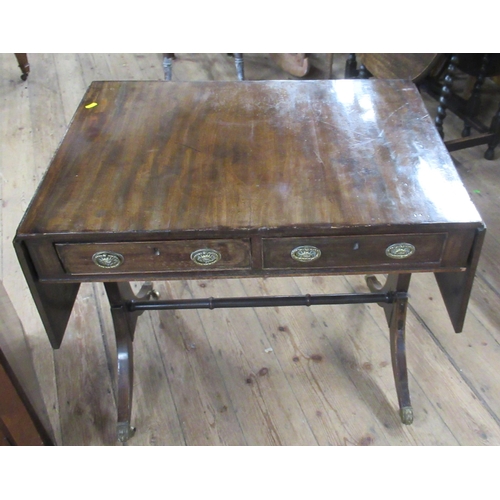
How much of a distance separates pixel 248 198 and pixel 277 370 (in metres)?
0.76

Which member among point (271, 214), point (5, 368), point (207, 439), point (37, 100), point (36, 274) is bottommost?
point (207, 439)

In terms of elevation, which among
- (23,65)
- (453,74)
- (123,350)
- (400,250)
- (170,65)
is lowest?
(123,350)

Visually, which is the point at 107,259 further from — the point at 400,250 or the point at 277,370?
the point at 277,370

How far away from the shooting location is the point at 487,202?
7.32ft

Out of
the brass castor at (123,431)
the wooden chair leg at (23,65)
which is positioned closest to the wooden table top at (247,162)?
the brass castor at (123,431)

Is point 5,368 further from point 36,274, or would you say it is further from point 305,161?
point 305,161

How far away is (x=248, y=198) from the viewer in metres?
1.08

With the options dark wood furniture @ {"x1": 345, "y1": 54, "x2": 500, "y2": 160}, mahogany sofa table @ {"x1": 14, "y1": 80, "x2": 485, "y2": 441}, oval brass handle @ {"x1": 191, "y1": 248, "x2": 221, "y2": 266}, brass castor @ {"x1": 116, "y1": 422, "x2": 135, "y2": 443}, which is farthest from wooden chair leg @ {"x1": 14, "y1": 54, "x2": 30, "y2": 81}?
oval brass handle @ {"x1": 191, "y1": 248, "x2": 221, "y2": 266}

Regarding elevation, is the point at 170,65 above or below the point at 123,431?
above

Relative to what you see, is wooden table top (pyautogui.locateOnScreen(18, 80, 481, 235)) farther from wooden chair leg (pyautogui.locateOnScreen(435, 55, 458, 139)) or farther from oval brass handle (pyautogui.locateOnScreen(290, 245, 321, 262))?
wooden chair leg (pyautogui.locateOnScreen(435, 55, 458, 139))

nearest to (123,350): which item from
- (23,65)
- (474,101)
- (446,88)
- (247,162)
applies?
(247,162)

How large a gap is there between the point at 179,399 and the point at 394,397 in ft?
2.16

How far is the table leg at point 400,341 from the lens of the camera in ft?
4.89

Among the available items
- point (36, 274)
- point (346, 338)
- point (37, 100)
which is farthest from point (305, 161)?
point (37, 100)
